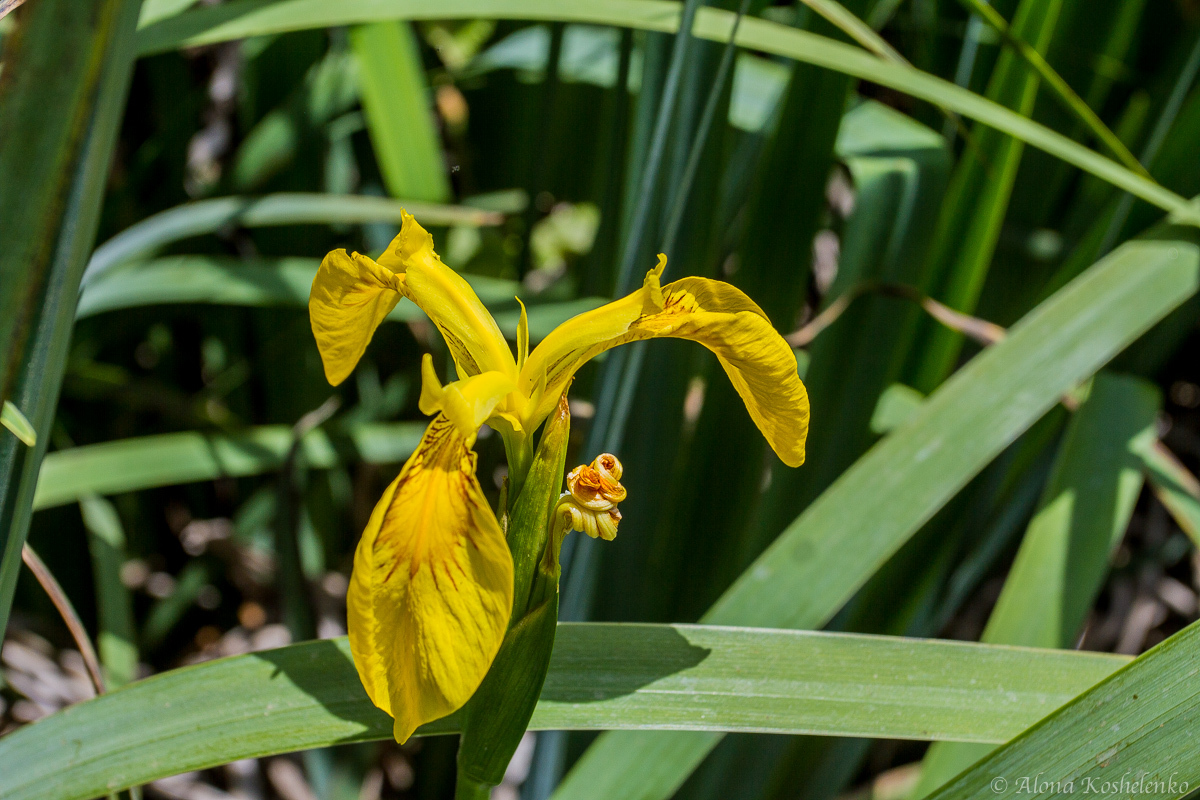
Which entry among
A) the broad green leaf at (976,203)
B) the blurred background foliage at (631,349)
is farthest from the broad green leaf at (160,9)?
the broad green leaf at (976,203)

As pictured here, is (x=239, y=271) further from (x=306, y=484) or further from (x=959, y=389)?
(x=959, y=389)

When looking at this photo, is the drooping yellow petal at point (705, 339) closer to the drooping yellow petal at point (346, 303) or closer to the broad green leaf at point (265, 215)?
the drooping yellow petal at point (346, 303)

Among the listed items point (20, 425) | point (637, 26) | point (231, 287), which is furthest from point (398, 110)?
point (20, 425)

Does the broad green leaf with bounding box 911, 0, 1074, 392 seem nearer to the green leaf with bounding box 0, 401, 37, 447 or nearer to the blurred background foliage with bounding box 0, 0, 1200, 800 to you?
the blurred background foliage with bounding box 0, 0, 1200, 800

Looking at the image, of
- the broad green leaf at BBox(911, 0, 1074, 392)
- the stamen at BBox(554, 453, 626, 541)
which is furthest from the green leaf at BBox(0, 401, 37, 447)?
the broad green leaf at BBox(911, 0, 1074, 392)

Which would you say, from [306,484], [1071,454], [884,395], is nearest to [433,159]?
[306,484]
